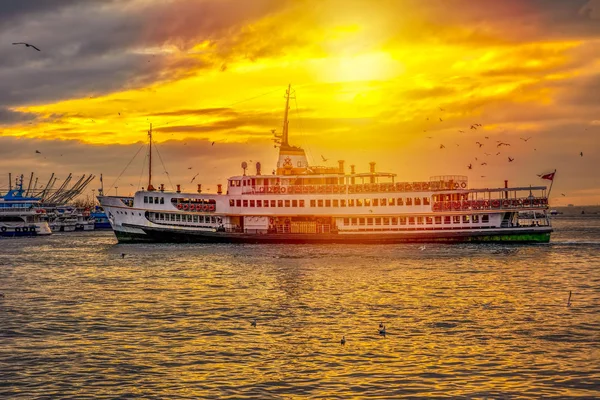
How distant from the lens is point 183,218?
9569cm

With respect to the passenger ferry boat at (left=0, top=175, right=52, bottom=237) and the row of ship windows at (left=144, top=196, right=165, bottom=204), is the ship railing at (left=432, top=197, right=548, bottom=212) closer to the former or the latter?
the row of ship windows at (left=144, top=196, right=165, bottom=204)

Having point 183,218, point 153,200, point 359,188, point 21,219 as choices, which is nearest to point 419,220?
point 359,188

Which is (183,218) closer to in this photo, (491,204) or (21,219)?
(491,204)

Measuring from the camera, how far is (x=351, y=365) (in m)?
25.7

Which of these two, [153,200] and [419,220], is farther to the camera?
[153,200]

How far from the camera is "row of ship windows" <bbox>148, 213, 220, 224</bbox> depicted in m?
95.5

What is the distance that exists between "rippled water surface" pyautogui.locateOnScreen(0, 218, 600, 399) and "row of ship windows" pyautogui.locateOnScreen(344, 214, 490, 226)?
26.3m

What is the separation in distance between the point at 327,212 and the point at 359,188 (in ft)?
16.8

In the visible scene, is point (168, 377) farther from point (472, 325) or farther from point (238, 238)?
point (238, 238)

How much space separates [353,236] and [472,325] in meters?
58.1

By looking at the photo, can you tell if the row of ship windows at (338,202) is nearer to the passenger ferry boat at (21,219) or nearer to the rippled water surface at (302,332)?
the rippled water surface at (302,332)

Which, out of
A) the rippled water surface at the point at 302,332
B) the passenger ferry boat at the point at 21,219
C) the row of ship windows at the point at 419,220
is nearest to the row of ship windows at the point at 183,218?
the row of ship windows at the point at 419,220

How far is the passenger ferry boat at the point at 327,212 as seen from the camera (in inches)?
3430

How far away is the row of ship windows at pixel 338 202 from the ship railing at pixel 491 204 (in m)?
2.06
